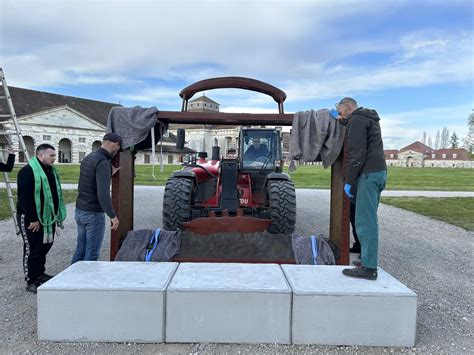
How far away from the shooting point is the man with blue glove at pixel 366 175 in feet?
13.5

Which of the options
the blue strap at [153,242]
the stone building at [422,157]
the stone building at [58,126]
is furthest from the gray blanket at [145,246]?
the stone building at [422,157]

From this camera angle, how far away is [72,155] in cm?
5806

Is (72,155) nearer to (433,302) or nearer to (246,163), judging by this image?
(246,163)

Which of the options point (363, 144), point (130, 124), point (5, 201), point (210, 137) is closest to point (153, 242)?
point (130, 124)

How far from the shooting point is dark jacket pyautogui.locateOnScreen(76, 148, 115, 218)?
4750mm

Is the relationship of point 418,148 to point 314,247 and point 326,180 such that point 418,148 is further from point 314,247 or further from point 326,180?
point 314,247

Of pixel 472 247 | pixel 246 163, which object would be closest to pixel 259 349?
pixel 246 163

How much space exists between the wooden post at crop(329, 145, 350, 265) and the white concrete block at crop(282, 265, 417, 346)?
1.53 metres

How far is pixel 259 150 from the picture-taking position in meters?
8.13

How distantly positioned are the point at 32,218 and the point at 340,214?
12.5 ft

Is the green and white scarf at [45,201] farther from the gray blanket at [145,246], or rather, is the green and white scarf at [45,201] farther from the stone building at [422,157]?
the stone building at [422,157]

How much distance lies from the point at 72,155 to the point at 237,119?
57.0 metres

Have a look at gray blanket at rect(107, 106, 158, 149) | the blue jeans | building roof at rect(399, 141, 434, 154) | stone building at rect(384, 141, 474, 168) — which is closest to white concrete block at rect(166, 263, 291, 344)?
the blue jeans

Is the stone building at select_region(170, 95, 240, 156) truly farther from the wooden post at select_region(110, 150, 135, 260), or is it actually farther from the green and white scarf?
the green and white scarf
